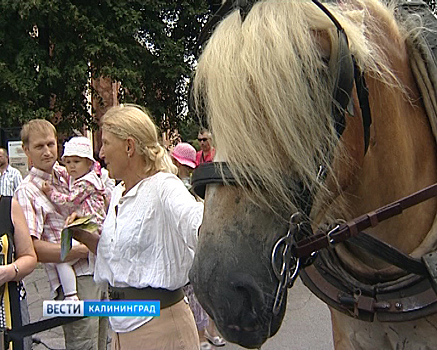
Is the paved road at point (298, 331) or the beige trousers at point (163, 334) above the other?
the beige trousers at point (163, 334)

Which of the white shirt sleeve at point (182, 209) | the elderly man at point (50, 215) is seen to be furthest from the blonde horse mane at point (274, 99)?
the elderly man at point (50, 215)

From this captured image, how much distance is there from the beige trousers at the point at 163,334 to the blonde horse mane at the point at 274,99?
1.27 meters

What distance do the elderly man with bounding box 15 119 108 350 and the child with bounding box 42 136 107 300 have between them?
54 mm

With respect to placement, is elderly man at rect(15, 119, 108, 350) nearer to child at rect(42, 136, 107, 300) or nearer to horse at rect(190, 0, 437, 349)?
child at rect(42, 136, 107, 300)

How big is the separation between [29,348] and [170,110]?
1158 centimetres

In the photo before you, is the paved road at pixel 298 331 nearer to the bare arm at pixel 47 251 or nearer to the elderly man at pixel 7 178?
the bare arm at pixel 47 251

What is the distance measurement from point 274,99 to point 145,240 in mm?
1270

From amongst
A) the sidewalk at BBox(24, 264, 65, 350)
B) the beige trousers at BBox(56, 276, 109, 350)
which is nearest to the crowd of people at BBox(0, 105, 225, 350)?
the beige trousers at BBox(56, 276, 109, 350)

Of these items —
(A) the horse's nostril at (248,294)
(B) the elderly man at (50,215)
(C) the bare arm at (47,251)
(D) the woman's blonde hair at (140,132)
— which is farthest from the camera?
(B) the elderly man at (50,215)

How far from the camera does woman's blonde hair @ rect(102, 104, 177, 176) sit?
234 cm

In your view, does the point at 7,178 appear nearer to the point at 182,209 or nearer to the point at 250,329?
the point at 182,209

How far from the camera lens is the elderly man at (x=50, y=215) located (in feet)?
10.4

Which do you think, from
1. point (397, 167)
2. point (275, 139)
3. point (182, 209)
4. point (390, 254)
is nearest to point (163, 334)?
point (182, 209)

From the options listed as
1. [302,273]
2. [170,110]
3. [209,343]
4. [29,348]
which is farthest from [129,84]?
[302,273]
